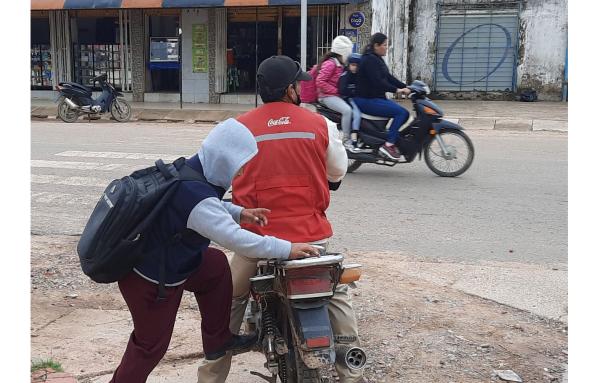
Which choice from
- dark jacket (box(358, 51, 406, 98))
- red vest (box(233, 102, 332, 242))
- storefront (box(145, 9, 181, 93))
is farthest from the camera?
storefront (box(145, 9, 181, 93))

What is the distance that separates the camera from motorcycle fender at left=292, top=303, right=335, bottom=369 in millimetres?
3037

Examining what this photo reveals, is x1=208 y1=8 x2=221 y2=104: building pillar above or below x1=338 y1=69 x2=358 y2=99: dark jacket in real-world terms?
above

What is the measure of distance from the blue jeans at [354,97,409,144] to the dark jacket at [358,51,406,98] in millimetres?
103

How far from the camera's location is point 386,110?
9.05 m

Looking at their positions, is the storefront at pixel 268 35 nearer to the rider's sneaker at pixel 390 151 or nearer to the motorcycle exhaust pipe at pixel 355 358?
the rider's sneaker at pixel 390 151

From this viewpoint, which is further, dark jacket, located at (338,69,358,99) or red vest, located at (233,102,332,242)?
dark jacket, located at (338,69,358,99)

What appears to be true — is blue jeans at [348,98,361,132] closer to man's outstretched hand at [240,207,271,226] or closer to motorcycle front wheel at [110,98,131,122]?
man's outstretched hand at [240,207,271,226]

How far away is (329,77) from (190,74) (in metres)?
12.7

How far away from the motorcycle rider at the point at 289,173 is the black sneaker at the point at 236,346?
5 centimetres

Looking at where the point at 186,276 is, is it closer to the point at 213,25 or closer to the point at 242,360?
the point at 242,360

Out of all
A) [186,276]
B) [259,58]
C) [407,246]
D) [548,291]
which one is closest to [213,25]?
[259,58]

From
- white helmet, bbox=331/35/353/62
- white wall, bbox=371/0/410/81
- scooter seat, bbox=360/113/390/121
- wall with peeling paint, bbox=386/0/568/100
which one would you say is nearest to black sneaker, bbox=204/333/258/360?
scooter seat, bbox=360/113/390/121

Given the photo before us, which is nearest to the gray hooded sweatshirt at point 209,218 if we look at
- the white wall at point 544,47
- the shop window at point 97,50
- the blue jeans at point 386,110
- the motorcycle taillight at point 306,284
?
the motorcycle taillight at point 306,284

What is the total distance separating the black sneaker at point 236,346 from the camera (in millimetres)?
3488
